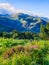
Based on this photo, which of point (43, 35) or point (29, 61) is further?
point (43, 35)

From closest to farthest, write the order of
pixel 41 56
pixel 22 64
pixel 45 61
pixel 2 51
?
pixel 22 64, pixel 45 61, pixel 41 56, pixel 2 51

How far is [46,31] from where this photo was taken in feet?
472

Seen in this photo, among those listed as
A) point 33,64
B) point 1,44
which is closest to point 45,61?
point 33,64

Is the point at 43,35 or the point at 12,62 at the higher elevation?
the point at 12,62

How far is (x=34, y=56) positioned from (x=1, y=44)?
4.81 meters

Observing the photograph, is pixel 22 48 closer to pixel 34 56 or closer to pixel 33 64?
pixel 34 56

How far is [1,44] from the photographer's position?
15.9 metres

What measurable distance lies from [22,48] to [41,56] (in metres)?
1.34

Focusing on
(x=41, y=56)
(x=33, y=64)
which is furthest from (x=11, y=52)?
(x=33, y=64)

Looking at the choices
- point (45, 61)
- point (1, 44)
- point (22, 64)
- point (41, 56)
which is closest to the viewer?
point (22, 64)

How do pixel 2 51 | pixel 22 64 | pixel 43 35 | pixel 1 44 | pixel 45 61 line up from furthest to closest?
pixel 43 35
pixel 1 44
pixel 2 51
pixel 45 61
pixel 22 64

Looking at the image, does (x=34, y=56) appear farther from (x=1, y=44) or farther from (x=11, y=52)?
(x=1, y=44)

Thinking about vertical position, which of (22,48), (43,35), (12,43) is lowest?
(43,35)

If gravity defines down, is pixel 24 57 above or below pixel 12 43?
above
